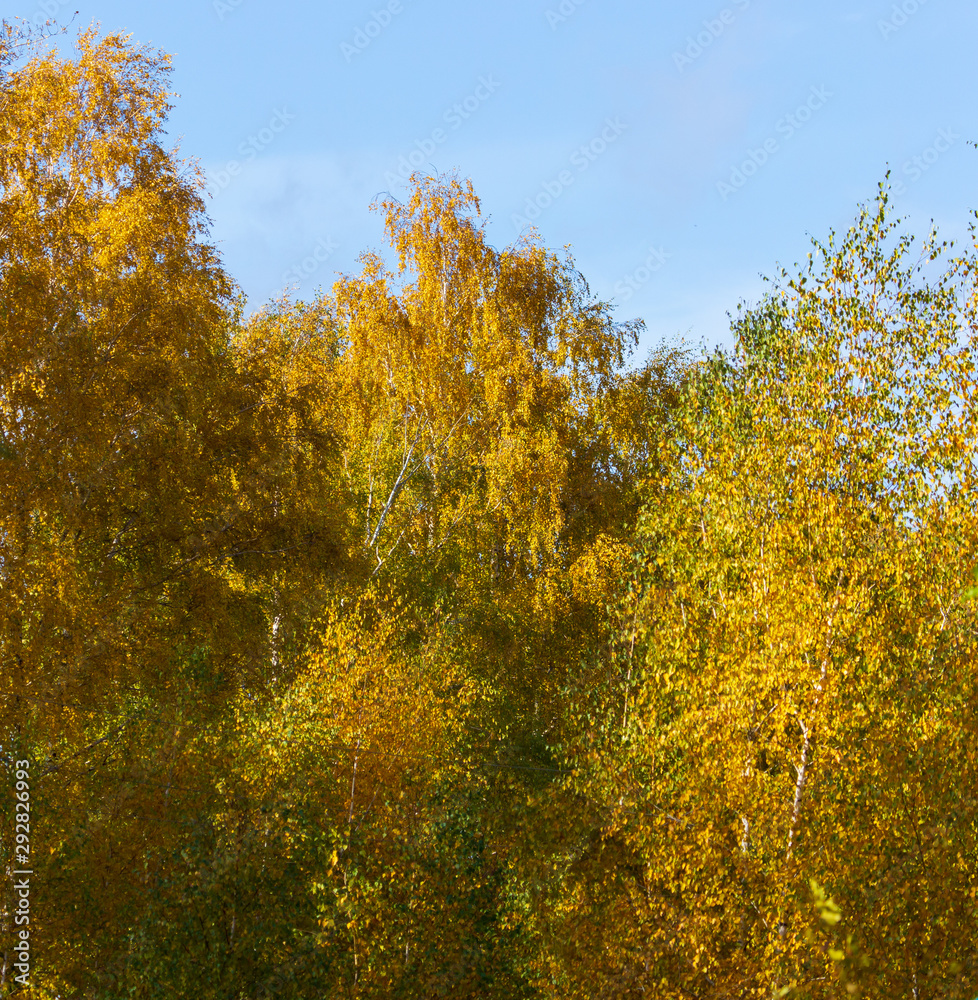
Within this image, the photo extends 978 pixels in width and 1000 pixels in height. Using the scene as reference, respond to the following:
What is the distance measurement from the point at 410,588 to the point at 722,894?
46.8ft

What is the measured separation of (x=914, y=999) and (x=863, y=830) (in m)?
1.90

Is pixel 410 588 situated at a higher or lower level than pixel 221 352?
lower

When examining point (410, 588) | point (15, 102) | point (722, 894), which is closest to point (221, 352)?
point (15, 102)

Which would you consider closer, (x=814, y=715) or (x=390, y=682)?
(x=814, y=715)

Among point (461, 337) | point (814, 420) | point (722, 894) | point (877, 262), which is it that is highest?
point (461, 337)

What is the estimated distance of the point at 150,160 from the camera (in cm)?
1759

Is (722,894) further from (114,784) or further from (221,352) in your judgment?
(221,352)

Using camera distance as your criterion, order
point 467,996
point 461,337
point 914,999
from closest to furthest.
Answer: point 914,999 → point 467,996 → point 461,337

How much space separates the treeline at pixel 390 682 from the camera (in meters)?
12.4

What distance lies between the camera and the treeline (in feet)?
40.6

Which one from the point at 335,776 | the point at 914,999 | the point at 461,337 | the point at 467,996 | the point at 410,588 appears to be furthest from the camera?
the point at 461,337

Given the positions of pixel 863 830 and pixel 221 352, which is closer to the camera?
pixel 863 830

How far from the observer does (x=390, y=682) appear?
720 inches

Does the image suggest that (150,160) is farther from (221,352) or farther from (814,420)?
(814,420)
